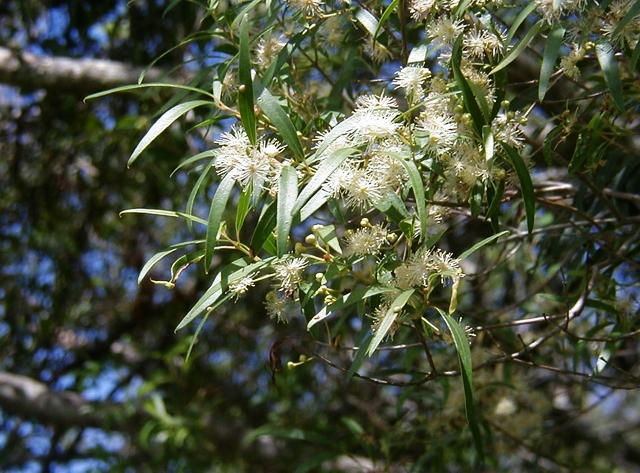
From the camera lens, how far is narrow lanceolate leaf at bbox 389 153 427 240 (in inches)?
46.4

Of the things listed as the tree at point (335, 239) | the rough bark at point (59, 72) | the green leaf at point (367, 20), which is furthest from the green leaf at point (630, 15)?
the rough bark at point (59, 72)

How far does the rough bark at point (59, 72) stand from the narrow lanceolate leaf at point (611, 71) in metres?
2.03

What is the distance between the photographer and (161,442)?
3326 mm

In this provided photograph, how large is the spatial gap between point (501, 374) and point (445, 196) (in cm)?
127

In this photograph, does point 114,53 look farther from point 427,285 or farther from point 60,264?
point 427,285

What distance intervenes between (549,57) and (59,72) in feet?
7.41

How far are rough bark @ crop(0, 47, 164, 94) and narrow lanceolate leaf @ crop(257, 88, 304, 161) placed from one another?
185 cm

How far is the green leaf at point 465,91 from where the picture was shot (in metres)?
1.30

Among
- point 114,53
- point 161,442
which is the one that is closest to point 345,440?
point 161,442

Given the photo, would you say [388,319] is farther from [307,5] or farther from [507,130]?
[307,5]

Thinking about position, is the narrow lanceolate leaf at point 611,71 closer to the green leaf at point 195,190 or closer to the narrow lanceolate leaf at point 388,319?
the narrow lanceolate leaf at point 388,319

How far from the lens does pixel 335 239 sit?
1398 mm

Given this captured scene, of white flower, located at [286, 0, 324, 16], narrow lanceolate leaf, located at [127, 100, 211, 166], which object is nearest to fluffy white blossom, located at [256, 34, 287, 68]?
white flower, located at [286, 0, 324, 16]

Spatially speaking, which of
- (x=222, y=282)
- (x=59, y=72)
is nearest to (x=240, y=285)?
(x=222, y=282)
